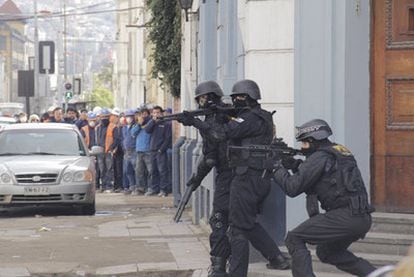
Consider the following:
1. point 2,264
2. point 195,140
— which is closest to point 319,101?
point 2,264

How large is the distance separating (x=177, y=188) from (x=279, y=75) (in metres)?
7.51

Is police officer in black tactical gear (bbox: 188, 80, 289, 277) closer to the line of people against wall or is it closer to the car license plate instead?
the car license plate

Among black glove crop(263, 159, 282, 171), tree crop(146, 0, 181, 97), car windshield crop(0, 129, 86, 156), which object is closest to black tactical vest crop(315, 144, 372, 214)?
black glove crop(263, 159, 282, 171)

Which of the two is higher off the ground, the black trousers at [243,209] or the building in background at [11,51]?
the building in background at [11,51]

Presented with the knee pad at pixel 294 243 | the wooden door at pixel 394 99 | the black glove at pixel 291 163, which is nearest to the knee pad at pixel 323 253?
the knee pad at pixel 294 243

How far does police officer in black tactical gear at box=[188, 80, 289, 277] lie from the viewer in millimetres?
10117

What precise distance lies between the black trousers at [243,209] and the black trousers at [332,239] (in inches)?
40.9

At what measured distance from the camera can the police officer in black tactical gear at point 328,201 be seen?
883 centimetres

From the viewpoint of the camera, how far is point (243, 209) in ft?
33.3

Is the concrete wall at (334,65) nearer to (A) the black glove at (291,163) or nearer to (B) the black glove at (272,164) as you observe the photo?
(B) the black glove at (272,164)

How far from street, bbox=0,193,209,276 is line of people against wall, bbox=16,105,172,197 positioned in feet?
9.20

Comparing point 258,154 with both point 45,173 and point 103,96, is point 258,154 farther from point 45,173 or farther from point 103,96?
point 103,96

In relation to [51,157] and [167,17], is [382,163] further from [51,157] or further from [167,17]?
[167,17]

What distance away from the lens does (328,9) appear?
35.3 feet
